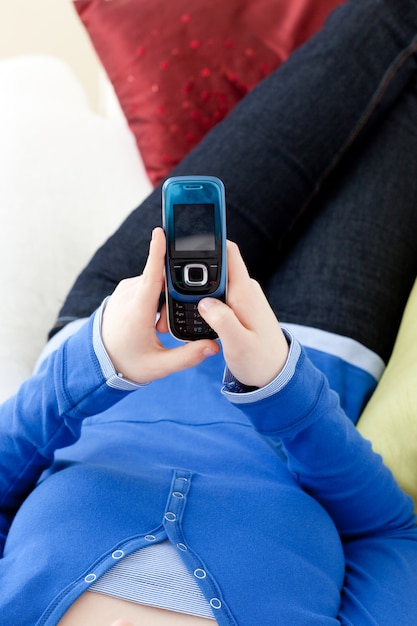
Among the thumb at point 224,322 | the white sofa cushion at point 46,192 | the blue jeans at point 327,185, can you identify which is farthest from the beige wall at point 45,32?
the thumb at point 224,322

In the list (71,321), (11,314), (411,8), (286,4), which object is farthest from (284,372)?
(286,4)

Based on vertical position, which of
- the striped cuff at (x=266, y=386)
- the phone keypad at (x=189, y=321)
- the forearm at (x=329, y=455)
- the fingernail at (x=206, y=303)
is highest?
the fingernail at (x=206, y=303)

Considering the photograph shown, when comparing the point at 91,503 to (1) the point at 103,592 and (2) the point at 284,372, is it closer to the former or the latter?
(1) the point at 103,592

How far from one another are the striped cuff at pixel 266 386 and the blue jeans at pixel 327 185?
362 mm

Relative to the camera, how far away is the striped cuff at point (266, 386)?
64cm

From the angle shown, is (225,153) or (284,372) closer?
(284,372)

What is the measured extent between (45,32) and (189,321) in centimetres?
170

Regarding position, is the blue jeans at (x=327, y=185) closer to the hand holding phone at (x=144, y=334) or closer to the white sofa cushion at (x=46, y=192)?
the white sofa cushion at (x=46, y=192)

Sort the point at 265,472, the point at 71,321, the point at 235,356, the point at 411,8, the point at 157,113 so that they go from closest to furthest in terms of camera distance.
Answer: the point at 235,356, the point at 265,472, the point at 71,321, the point at 411,8, the point at 157,113

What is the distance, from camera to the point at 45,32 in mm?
2053

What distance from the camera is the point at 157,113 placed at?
137 centimetres

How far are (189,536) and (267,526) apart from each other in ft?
0.27

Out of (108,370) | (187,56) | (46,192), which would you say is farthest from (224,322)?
(187,56)

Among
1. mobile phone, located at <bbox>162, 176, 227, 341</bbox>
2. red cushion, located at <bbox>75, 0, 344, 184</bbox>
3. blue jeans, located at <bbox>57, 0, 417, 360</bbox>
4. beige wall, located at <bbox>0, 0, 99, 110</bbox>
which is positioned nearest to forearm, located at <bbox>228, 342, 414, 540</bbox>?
mobile phone, located at <bbox>162, 176, 227, 341</bbox>
